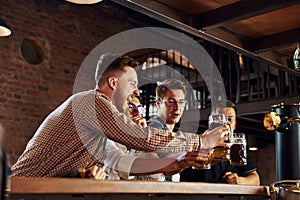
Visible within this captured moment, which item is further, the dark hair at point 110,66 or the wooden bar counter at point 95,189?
the dark hair at point 110,66

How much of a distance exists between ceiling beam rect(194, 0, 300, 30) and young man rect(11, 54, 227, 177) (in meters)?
0.68

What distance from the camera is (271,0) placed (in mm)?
2090

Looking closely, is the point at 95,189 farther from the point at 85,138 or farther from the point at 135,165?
the point at 135,165

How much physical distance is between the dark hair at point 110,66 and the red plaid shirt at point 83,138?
27 cm

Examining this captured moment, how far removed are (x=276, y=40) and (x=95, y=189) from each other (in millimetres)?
1773

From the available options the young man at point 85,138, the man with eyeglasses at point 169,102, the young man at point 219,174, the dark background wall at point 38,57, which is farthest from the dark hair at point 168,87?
the dark background wall at point 38,57

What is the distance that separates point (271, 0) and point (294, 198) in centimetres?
93

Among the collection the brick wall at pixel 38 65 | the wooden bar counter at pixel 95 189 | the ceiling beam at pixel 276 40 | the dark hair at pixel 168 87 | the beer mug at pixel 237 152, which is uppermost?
the brick wall at pixel 38 65

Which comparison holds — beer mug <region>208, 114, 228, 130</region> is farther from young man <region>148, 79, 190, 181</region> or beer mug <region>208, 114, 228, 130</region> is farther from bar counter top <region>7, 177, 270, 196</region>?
young man <region>148, 79, 190, 181</region>

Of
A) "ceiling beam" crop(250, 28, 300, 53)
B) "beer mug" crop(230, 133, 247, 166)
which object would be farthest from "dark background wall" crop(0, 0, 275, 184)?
"beer mug" crop(230, 133, 247, 166)

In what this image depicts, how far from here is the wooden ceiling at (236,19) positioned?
2.08 m

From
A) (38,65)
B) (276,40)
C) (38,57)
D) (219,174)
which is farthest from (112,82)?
(38,57)

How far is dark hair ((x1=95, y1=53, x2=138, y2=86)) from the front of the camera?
1967mm

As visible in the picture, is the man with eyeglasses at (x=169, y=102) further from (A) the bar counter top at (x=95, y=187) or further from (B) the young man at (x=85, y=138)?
(A) the bar counter top at (x=95, y=187)
